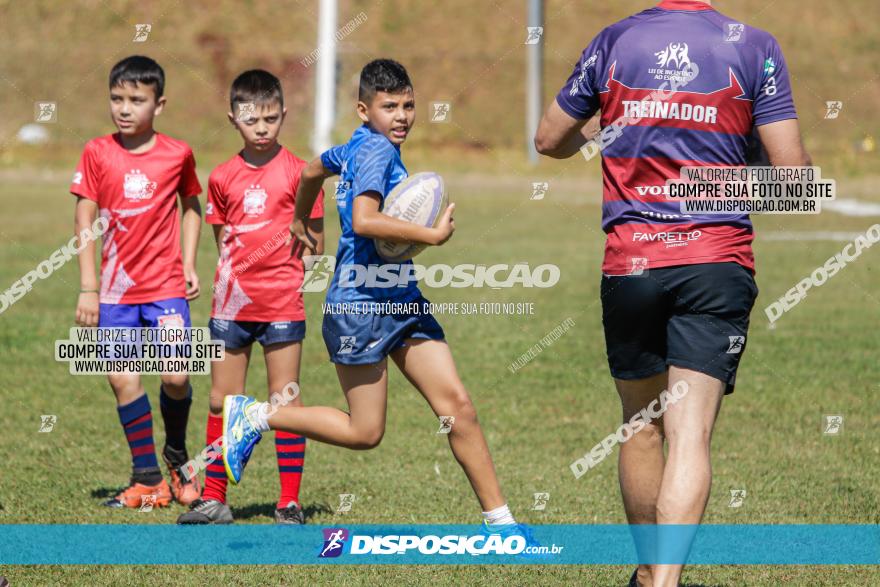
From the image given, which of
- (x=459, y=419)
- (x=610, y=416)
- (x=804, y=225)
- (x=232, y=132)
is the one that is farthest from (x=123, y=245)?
(x=232, y=132)

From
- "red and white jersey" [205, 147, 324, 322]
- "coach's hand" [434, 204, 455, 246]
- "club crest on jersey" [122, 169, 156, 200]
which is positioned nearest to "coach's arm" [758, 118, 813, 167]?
"coach's hand" [434, 204, 455, 246]

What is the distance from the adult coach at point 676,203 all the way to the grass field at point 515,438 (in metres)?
1.17

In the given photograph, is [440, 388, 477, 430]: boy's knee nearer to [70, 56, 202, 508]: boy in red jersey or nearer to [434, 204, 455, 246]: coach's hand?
[434, 204, 455, 246]: coach's hand

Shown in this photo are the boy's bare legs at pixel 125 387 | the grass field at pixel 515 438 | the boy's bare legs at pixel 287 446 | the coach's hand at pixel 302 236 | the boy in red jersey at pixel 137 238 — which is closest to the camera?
the grass field at pixel 515 438

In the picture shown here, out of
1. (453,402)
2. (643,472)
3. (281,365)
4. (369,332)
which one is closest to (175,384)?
(281,365)

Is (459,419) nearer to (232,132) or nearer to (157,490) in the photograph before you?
(157,490)

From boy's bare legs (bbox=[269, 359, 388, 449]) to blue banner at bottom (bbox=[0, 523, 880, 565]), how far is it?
592 millimetres

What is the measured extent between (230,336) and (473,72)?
31863 millimetres

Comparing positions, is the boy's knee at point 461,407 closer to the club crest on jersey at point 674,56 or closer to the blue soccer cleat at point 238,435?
the blue soccer cleat at point 238,435

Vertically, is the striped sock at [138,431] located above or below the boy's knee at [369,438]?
below

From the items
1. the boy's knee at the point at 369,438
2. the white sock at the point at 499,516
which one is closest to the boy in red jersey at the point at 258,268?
the boy's knee at the point at 369,438

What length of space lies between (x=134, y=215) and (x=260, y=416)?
161cm

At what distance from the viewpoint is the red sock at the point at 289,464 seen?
625cm

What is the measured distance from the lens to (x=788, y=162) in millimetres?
4402
